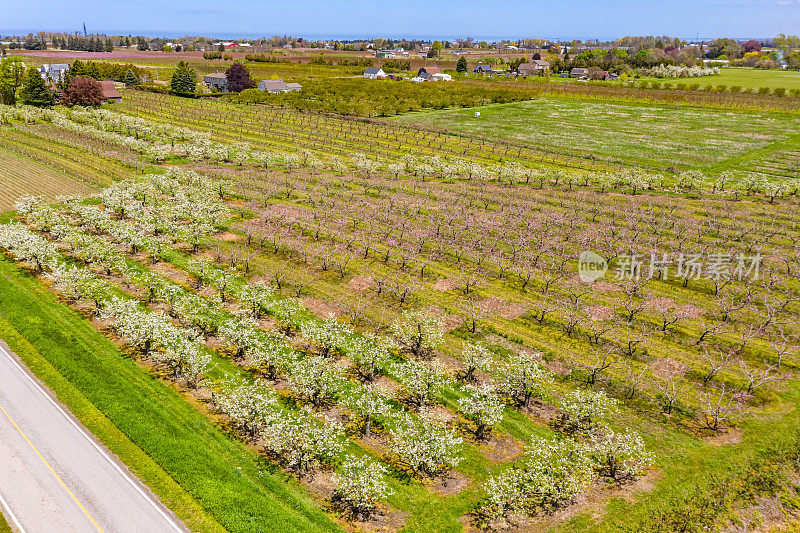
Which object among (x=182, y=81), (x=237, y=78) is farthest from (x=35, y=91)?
(x=237, y=78)

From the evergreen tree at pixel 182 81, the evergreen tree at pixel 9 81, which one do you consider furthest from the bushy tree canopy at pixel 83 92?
the evergreen tree at pixel 182 81

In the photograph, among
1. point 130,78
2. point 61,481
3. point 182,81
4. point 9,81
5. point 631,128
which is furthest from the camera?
point 130,78

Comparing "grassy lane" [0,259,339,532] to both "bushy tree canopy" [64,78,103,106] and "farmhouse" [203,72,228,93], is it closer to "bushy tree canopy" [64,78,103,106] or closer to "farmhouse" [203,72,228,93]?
"bushy tree canopy" [64,78,103,106]

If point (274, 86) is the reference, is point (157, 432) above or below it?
below

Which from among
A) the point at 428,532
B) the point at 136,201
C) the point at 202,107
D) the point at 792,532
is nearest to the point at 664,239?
the point at 792,532

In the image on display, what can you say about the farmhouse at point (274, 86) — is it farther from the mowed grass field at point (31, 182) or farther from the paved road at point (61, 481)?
the paved road at point (61, 481)

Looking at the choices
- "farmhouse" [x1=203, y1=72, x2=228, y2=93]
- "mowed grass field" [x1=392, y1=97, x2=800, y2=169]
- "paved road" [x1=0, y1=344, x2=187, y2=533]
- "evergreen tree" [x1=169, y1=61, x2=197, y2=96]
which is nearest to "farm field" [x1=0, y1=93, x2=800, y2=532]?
"paved road" [x1=0, y1=344, x2=187, y2=533]

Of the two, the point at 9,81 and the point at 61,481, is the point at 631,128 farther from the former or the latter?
the point at 9,81
